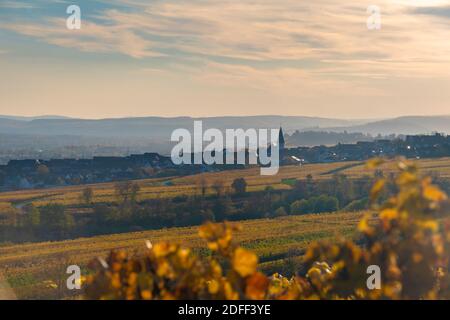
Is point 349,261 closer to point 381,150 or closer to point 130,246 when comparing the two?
point 130,246

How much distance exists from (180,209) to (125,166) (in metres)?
43.6

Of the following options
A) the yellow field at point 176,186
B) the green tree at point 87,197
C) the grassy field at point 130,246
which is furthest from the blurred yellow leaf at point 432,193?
the green tree at point 87,197

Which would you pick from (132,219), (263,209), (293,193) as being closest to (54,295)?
(132,219)

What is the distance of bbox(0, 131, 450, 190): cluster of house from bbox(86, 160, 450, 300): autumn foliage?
8272cm

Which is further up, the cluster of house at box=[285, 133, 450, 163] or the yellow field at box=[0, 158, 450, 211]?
the cluster of house at box=[285, 133, 450, 163]

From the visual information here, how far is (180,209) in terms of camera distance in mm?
57594

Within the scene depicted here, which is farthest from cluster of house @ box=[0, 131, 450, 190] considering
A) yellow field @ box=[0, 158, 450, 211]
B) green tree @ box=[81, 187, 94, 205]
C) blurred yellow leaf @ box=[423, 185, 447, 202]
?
blurred yellow leaf @ box=[423, 185, 447, 202]

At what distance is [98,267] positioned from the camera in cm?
470

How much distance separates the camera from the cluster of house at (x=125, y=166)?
91.8 metres

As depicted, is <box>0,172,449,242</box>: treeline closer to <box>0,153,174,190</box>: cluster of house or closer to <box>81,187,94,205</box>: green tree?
<box>81,187,94,205</box>: green tree

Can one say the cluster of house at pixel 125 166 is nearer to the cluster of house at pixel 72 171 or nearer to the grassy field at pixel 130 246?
the cluster of house at pixel 72 171

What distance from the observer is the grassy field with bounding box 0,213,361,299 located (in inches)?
1288
